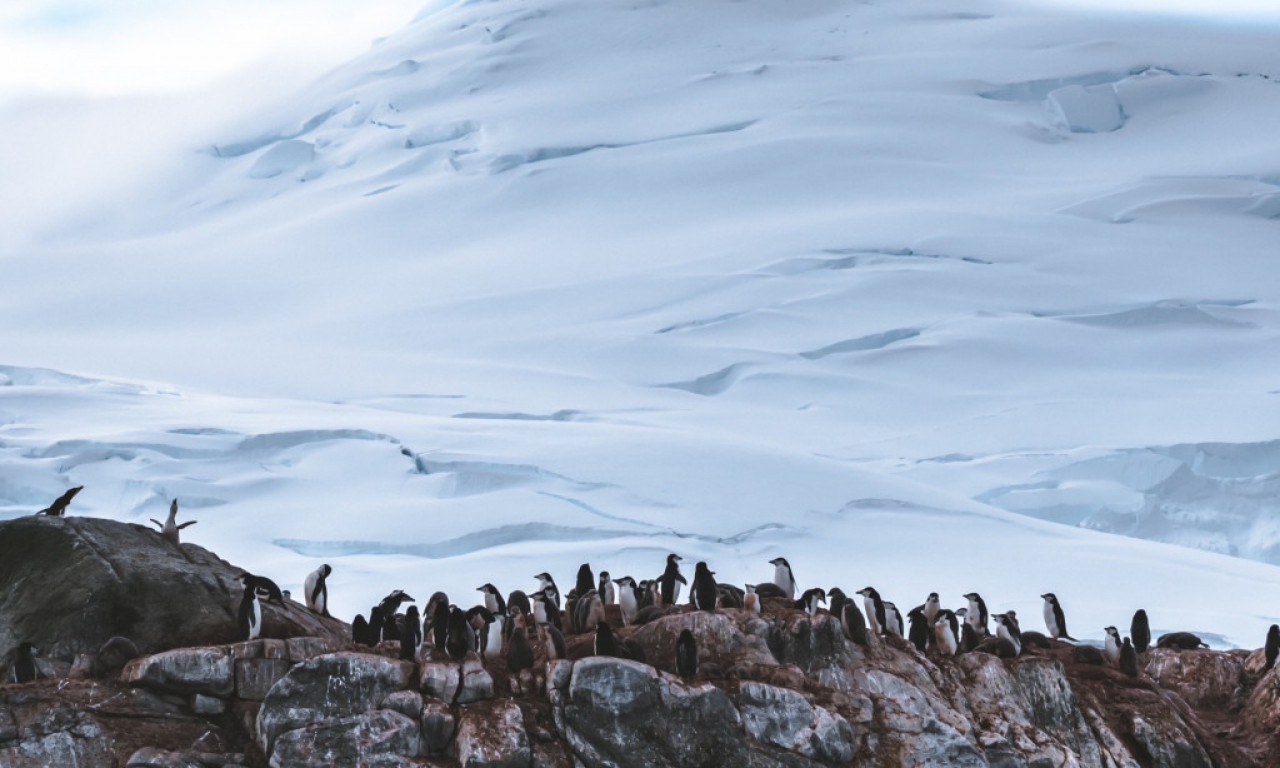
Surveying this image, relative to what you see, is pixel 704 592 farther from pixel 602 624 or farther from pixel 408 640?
pixel 408 640

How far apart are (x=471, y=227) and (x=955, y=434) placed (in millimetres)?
→ 29783

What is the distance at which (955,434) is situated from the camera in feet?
127

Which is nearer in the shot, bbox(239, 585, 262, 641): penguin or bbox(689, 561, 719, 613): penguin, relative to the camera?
bbox(239, 585, 262, 641): penguin

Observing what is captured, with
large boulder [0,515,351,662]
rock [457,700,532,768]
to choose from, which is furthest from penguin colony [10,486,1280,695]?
rock [457,700,532,768]

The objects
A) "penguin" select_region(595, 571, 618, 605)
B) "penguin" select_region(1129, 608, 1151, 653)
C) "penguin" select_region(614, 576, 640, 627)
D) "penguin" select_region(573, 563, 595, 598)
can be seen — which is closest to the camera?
"penguin" select_region(614, 576, 640, 627)

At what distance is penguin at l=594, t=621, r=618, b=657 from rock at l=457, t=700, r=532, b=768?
1115 millimetres

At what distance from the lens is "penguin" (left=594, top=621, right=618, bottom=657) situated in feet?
50.1

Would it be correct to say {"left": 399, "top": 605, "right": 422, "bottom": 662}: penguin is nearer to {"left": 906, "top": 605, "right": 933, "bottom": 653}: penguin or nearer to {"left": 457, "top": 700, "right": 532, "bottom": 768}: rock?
{"left": 457, "top": 700, "right": 532, "bottom": 768}: rock

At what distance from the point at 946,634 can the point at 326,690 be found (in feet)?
26.6

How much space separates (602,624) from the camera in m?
15.2

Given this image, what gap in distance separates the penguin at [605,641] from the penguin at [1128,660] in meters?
7.01

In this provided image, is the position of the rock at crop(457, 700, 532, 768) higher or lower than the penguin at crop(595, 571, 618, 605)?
higher

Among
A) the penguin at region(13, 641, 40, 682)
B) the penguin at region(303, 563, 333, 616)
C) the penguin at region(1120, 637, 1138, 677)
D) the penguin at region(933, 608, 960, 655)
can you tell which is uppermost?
the penguin at region(13, 641, 40, 682)

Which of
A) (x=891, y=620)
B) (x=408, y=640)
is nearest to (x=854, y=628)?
(x=891, y=620)
